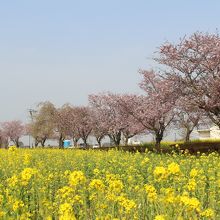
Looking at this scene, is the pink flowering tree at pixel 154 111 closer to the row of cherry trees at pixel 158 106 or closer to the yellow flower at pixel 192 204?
the row of cherry trees at pixel 158 106

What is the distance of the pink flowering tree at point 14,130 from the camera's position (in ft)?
263

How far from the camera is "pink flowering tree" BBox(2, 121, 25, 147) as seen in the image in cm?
8031

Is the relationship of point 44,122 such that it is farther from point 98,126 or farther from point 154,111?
point 154,111

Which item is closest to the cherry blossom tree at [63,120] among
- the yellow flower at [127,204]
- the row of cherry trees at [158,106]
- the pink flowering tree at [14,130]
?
the row of cherry trees at [158,106]

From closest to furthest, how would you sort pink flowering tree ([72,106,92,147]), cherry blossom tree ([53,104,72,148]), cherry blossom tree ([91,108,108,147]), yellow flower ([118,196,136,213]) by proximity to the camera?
yellow flower ([118,196,136,213])
cherry blossom tree ([91,108,108,147])
pink flowering tree ([72,106,92,147])
cherry blossom tree ([53,104,72,148])

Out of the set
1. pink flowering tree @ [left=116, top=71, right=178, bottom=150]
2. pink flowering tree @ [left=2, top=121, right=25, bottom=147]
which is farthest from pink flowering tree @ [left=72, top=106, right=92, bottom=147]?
pink flowering tree @ [left=2, top=121, right=25, bottom=147]

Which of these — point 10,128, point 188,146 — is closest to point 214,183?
point 188,146

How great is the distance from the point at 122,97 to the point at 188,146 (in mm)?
19599

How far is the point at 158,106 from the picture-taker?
35.1m

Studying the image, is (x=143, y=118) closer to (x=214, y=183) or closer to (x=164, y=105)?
(x=164, y=105)

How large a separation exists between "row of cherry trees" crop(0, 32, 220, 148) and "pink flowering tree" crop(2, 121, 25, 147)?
1112 cm

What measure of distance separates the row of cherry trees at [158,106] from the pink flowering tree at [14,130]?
36.5 ft

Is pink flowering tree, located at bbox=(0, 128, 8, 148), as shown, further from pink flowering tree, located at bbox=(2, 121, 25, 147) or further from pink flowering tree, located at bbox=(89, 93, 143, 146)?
pink flowering tree, located at bbox=(89, 93, 143, 146)

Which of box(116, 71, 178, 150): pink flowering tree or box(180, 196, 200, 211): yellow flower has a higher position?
box(116, 71, 178, 150): pink flowering tree
